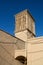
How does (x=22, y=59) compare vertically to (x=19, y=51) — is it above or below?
below

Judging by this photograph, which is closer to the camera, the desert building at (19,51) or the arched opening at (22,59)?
the desert building at (19,51)

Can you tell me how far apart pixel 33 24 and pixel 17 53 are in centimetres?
697

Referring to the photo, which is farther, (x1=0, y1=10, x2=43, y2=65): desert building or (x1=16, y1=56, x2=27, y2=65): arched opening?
(x1=16, y1=56, x2=27, y2=65): arched opening

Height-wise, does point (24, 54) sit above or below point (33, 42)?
below

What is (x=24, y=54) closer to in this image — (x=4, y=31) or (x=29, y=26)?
(x=4, y=31)

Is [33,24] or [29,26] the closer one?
[29,26]

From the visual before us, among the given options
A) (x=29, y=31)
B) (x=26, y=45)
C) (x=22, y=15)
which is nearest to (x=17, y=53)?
(x=26, y=45)

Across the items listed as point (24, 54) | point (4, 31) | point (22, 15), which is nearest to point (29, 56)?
point (24, 54)

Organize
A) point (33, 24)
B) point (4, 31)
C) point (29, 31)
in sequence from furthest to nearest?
point (33, 24) < point (29, 31) < point (4, 31)

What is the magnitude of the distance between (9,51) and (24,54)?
58.5 inches

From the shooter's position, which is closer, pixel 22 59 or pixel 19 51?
pixel 19 51

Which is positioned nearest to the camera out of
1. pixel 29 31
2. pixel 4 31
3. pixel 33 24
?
pixel 4 31

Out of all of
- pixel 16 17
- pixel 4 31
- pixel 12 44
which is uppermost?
pixel 16 17

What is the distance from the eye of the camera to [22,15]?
1912 cm
